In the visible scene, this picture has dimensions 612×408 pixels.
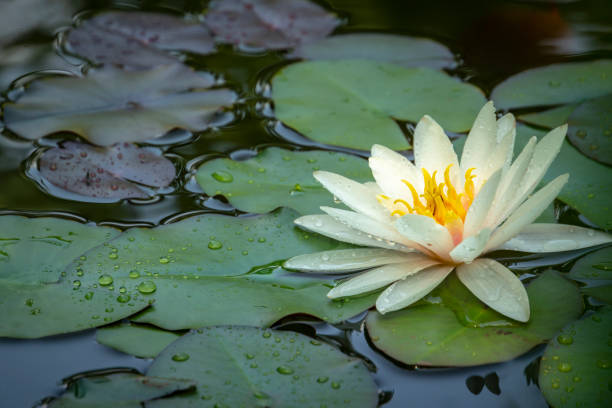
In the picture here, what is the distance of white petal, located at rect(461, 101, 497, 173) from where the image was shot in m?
1.86

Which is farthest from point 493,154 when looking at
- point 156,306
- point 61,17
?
point 61,17

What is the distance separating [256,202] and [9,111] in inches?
54.2

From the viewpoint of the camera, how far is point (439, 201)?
1751 mm

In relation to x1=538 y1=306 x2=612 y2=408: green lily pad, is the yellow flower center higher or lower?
higher

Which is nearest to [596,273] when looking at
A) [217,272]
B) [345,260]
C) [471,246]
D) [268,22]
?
A: [471,246]

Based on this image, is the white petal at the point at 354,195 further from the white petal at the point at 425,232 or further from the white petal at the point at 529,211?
the white petal at the point at 529,211

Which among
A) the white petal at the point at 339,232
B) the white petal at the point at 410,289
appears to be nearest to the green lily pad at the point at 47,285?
the white petal at the point at 339,232

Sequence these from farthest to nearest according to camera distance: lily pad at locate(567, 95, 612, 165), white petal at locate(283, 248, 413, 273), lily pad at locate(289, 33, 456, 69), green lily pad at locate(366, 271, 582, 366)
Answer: lily pad at locate(289, 33, 456, 69), lily pad at locate(567, 95, 612, 165), white petal at locate(283, 248, 413, 273), green lily pad at locate(366, 271, 582, 366)

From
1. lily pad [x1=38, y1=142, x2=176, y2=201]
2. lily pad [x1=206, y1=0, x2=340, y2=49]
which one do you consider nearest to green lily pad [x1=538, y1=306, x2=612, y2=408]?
lily pad [x1=38, y1=142, x2=176, y2=201]

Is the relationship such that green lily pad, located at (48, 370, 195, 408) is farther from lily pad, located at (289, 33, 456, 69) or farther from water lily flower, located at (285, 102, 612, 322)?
lily pad, located at (289, 33, 456, 69)

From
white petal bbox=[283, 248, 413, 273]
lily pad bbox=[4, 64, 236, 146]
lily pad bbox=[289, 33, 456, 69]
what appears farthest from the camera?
lily pad bbox=[289, 33, 456, 69]

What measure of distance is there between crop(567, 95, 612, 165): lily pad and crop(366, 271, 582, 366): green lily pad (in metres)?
0.75

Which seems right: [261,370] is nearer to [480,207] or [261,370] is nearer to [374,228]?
[374,228]

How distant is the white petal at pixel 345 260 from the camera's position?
5.91ft
